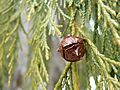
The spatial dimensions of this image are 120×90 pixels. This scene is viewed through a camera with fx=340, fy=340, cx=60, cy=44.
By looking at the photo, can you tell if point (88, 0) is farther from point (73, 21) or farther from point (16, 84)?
point (16, 84)

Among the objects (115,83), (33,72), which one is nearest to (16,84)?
(33,72)

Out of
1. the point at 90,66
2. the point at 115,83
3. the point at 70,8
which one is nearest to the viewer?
the point at 115,83

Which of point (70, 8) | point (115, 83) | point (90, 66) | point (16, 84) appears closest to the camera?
point (115, 83)

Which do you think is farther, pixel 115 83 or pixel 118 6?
pixel 118 6

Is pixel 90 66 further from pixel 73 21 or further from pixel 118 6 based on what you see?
pixel 118 6

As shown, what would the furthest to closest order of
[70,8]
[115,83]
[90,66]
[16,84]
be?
[16,84]
[70,8]
[90,66]
[115,83]

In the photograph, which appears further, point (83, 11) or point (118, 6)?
point (118, 6)

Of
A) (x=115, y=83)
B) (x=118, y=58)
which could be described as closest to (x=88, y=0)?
(x=118, y=58)

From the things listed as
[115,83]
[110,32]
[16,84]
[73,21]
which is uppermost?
[73,21]

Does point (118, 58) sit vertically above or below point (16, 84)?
above
